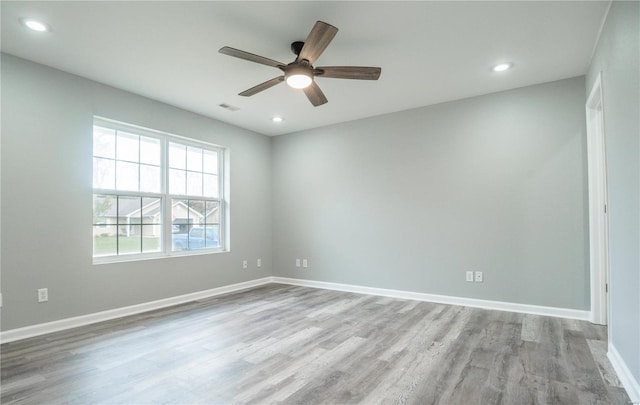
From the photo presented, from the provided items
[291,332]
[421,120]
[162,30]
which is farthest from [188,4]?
[421,120]

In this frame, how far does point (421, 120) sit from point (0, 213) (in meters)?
4.86

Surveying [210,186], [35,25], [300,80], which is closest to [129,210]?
[210,186]

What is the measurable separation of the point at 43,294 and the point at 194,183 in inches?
88.7

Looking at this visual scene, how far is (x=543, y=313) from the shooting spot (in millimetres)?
3754

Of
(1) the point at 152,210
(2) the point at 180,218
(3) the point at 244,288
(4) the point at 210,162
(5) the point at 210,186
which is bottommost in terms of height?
(3) the point at 244,288

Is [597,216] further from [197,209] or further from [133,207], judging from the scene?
[133,207]

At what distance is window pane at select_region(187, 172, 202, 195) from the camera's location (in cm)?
486

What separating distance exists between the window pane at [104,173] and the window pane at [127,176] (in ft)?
0.18

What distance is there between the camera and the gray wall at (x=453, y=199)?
12.2 feet

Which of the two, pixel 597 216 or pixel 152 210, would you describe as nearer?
pixel 597 216

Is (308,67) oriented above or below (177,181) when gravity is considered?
above

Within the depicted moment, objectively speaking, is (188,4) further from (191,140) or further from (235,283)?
(235,283)

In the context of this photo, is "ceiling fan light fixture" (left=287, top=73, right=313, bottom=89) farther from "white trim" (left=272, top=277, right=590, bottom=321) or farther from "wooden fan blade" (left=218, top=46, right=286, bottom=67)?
"white trim" (left=272, top=277, right=590, bottom=321)

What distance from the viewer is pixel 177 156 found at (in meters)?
4.70
